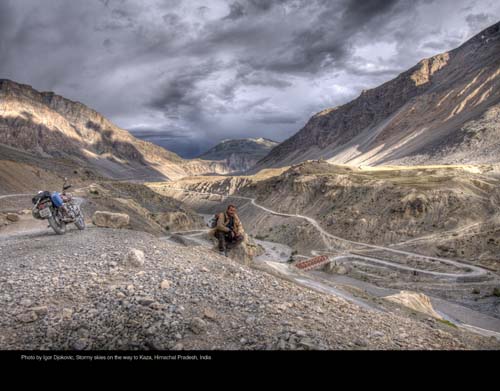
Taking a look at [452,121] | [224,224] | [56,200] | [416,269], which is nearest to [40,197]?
[56,200]

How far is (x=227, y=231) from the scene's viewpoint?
15203 millimetres

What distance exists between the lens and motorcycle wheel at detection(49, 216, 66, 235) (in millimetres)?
13891

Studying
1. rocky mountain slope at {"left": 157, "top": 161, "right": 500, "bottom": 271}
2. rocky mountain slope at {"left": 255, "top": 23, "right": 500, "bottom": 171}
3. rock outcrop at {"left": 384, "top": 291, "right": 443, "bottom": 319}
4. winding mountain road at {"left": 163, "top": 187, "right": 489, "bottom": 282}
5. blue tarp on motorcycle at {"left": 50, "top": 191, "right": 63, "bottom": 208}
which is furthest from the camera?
rocky mountain slope at {"left": 255, "top": 23, "right": 500, "bottom": 171}

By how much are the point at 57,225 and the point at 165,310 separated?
34.6 ft

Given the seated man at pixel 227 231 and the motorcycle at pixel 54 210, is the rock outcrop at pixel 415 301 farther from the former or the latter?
the motorcycle at pixel 54 210

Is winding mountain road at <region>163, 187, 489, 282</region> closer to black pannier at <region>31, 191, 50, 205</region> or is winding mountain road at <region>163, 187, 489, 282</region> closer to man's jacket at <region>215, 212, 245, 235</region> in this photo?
man's jacket at <region>215, 212, 245, 235</region>

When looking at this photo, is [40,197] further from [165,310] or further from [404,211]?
[404,211]

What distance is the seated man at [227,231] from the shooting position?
15.1 meters

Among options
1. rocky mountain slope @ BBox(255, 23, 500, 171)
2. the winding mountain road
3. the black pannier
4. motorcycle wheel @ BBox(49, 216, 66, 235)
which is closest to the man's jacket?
motorcycle wheel @ BBox(49, 216, 66, 235)

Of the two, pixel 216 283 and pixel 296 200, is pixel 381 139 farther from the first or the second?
pixel 216 283

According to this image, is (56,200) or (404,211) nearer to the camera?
(56,200)

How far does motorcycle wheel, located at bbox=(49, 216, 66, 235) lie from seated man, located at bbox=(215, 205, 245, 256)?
20.2ft

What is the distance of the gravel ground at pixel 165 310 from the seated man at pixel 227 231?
5702mm
